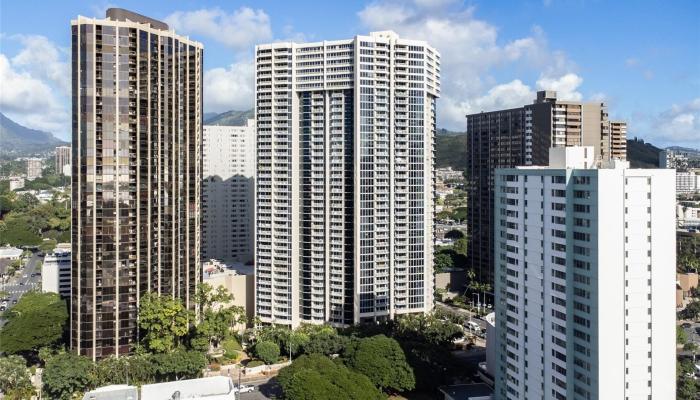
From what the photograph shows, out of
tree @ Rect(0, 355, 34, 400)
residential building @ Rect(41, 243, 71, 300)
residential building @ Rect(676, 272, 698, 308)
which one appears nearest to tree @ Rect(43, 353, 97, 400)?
tree @ Rect(0, 355, 34, 400)

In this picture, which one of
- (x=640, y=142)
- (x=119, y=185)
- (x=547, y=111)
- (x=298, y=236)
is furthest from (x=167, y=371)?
(x=640, y=142)

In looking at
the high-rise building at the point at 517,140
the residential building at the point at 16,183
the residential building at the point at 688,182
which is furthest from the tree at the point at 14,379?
the residential building at the point at 688,182

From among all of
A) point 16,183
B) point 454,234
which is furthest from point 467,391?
point 16,183

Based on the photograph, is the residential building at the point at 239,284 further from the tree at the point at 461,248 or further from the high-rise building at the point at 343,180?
the tree at the point at 461,248

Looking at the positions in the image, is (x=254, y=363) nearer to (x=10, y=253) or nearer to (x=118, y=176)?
(x=118, y=176)

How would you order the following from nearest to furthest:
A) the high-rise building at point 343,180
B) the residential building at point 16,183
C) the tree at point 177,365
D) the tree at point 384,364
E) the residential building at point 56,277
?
the tree at point 384,364 < the tree at point 177,365 < the high-rise building at point 343,180 < the residential building at point 56,277 < the residential building at point 16,183
